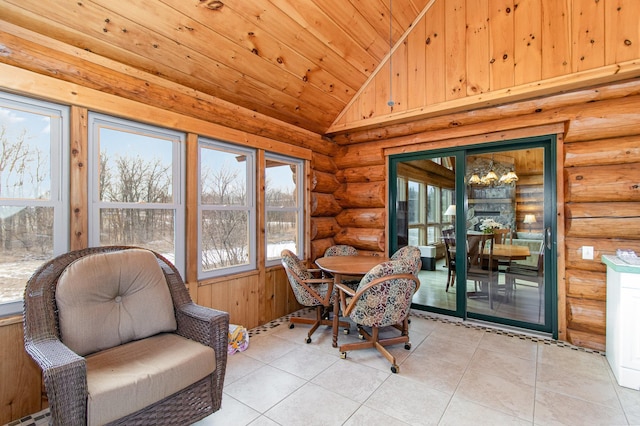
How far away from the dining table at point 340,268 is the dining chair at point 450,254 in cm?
107

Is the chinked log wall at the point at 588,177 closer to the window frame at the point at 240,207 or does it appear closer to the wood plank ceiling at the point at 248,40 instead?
the wood plank ceiling at the point at 248,40

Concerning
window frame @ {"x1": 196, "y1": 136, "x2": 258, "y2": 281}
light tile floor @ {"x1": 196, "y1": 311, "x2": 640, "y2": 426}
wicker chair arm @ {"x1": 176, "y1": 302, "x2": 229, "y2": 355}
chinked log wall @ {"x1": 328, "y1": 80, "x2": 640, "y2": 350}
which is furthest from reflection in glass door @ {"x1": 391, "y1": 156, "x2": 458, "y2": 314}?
wicker chair arm @ {"x1": 176, "y1": 302, "x2": 229, "y2": 355}

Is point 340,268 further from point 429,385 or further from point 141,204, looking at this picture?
point 141,204

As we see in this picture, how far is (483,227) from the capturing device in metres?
3.80

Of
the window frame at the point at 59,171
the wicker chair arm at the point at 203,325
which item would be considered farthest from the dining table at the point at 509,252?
the window frame at the point at 59,171

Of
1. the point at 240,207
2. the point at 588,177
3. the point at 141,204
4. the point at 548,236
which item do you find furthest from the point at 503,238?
the point at 141,204

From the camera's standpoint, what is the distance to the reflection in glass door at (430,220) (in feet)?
13.1

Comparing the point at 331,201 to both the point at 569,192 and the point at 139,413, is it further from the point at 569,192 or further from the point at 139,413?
the point at 139,413

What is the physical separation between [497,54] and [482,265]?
7.85 feet

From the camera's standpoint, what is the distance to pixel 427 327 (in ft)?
11.8

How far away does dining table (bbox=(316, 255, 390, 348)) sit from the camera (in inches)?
120

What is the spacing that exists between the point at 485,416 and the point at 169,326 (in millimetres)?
2254

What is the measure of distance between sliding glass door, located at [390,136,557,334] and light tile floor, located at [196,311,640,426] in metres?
0.55

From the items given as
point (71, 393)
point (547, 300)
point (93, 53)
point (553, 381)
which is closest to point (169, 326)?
point (71, 393)
